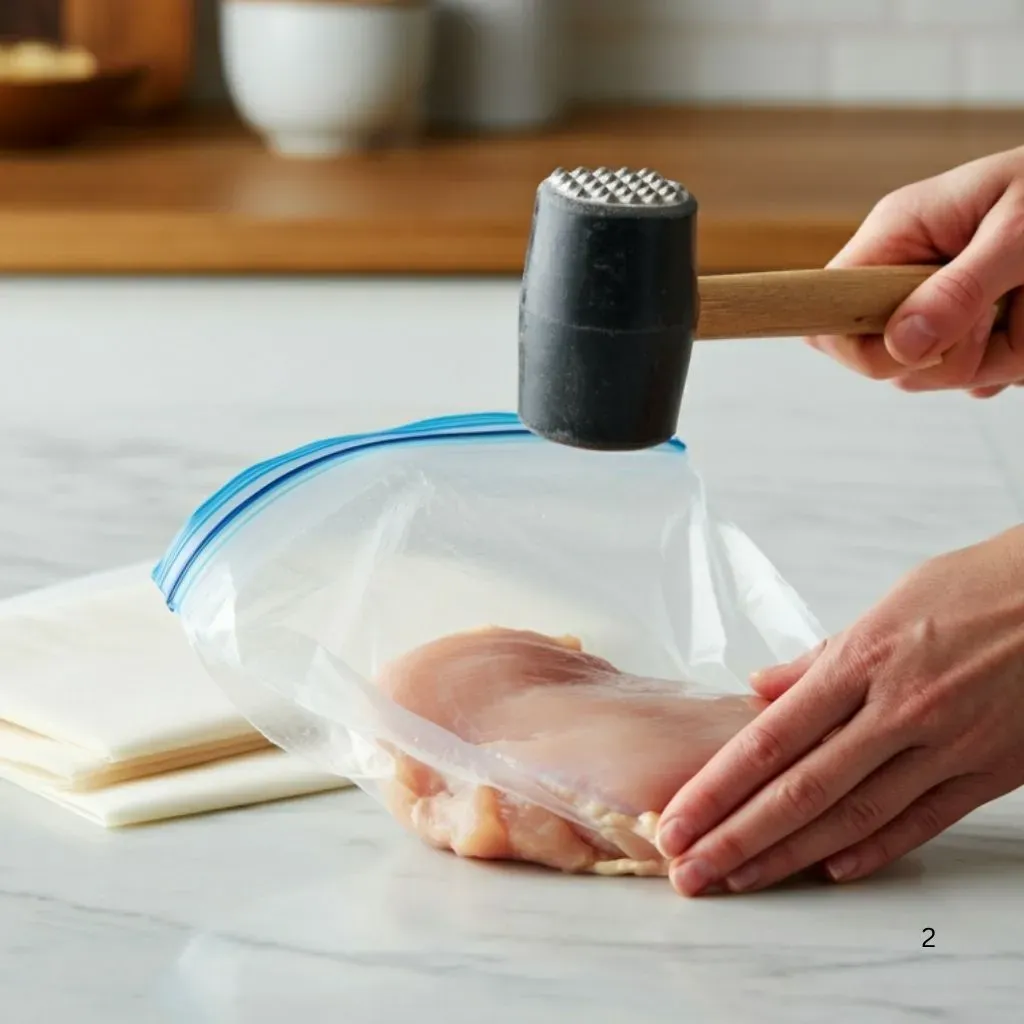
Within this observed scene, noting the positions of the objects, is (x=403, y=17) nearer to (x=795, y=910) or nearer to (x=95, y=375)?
(x=95, y=375)

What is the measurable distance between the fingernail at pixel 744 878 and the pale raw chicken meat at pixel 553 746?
1.5 inches

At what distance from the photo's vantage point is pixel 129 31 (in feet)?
8.40

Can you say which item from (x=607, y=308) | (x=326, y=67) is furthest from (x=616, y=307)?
(x=326, y=67)

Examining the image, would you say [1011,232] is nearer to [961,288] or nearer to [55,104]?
[961,288]

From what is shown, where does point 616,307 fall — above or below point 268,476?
above

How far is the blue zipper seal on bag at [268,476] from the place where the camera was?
0.96 m

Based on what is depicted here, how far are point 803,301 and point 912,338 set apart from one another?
3.2 inches

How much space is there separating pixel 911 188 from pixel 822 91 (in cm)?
166

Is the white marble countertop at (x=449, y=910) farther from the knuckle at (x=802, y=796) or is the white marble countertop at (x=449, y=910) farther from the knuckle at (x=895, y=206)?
the knuckle at (x=895, y=206)

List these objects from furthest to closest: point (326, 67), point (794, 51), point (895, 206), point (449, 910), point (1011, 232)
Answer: point (794, 51)
point (326, 67)
point (895, 206)
point (1011, 232)
point (449, 910)

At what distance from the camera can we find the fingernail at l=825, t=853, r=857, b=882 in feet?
2.85

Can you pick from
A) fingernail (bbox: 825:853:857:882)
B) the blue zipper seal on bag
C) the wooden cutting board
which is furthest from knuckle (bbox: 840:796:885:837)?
the wooden cutting board

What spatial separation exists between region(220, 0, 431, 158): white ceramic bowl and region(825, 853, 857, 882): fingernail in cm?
161

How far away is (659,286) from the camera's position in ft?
2.82
